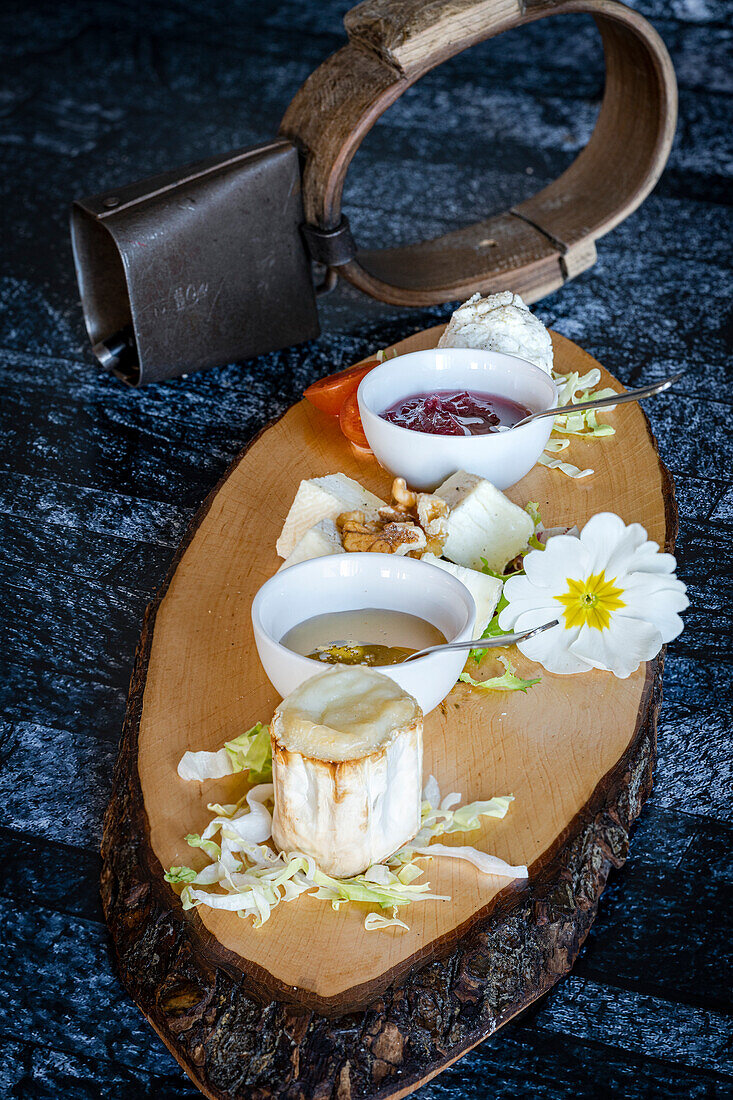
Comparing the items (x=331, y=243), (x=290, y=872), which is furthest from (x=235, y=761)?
(x=331, y=243)

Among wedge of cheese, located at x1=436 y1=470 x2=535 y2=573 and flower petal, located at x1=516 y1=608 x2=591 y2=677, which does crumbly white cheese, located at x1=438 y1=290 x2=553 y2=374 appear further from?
flower petal, located at x1=516 y1=608 x2=591 y2=677

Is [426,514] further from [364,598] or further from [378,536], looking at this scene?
[364,598]

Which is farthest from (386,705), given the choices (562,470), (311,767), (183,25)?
(183,25)

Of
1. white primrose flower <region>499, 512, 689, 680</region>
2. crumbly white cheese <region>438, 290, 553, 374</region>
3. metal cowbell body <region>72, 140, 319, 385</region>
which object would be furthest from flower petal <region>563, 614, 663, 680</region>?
metal cowbell body <region>72, 140, 319, 385</region>

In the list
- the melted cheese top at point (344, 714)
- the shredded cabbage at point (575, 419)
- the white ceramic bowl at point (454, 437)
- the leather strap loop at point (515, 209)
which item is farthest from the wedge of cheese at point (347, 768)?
the leather strap loop at point (515, 209)

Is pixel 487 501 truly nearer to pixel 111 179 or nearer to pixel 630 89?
pixel 630 89
